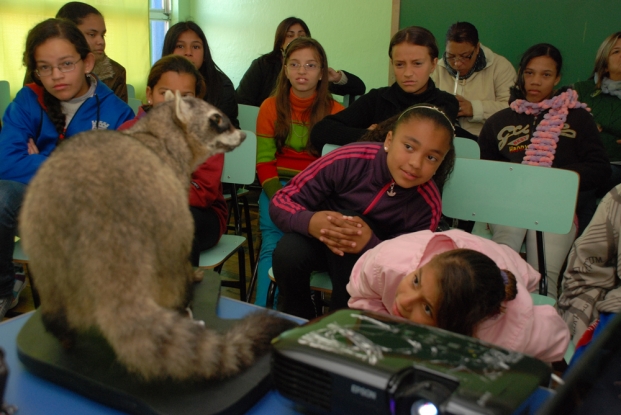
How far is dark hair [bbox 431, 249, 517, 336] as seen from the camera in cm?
87

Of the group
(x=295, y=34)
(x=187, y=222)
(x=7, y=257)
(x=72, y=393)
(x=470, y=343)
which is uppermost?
(x=295, y=34)

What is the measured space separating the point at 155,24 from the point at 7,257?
3489 mm

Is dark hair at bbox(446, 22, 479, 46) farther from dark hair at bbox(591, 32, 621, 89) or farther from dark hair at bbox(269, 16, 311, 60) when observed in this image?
dark hair at bbox(269, 16, 311, 60)

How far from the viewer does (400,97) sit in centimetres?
216

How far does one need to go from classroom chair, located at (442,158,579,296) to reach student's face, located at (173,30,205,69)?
145cm

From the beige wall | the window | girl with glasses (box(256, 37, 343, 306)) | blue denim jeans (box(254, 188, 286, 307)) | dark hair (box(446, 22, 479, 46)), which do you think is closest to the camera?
blue denim jeans (box(254, 188, 286, 307))

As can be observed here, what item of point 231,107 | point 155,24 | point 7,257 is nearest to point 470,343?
point 7,257

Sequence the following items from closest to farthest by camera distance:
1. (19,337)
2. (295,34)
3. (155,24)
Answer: (19,337), (295,34), (155,24)

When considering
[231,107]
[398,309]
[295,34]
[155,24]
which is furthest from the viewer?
[155,24]

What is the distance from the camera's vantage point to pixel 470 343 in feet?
2.18

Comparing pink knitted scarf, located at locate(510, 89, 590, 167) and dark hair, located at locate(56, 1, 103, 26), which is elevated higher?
dark hair, located at locate(56, 1, 103, 26)

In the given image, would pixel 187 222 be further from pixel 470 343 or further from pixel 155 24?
pixel 155 24

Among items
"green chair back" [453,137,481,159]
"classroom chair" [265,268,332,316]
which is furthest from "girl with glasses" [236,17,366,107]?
"classroom chair" [265,268,332,316]

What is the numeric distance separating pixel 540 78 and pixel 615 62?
0.70m
